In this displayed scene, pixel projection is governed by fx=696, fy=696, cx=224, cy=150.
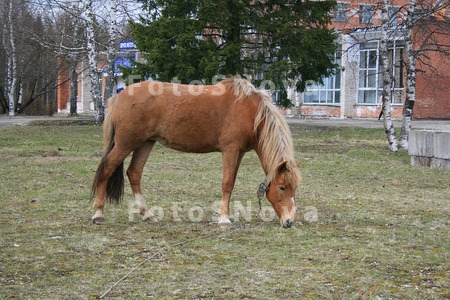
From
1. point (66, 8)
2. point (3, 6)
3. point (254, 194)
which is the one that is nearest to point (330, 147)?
point (254, 194)

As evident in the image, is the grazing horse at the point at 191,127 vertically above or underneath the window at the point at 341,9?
underneath

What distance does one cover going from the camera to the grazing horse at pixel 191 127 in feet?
26.3

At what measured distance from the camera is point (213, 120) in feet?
27.1

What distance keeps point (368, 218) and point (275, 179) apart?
1513 millimetres

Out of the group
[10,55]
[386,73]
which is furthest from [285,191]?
[10,55]

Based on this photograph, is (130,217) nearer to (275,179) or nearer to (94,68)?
(275,179)

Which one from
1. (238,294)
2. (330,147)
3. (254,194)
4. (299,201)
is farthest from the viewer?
(330,147)

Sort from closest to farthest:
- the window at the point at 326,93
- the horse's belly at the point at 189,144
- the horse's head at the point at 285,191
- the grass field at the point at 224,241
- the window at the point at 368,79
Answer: the grass field at the point at 224,241 → the horse's head at the point at 285,191 → the horse's belly at the point at 189,144 → the window at the point at 368,79 → the window at the point at 326,93

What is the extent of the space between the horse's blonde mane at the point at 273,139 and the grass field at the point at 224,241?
0.68 metres

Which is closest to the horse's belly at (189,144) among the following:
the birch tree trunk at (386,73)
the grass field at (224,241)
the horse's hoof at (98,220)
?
the grass field at (224,241)

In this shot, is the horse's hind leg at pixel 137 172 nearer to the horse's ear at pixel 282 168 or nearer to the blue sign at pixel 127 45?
the horse's ear at pixel 282 168

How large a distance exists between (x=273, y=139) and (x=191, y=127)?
1.07m

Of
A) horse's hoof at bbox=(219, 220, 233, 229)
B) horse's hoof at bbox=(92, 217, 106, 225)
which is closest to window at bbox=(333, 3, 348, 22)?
horse's hoof at bbox=(219, 220, 233, 229)

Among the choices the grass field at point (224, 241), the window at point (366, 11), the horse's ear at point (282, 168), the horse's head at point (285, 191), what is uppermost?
the window at point (366, 11)
